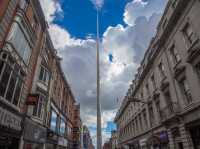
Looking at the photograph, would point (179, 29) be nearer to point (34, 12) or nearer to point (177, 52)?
point (177, 52)

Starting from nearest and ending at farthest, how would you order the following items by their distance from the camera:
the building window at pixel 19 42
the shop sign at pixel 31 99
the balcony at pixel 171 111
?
1. the building window at pixel 19 42
2. the shop sign at pixel 31 99
3. the balcony at pixel 171 111

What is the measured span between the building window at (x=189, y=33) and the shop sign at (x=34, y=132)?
15782 mm

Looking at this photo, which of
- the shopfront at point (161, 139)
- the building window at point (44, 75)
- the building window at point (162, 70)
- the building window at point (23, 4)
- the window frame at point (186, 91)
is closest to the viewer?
the building window at point (23, 4)

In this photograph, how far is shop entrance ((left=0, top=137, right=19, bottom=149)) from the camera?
11332mm

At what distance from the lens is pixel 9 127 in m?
11.4

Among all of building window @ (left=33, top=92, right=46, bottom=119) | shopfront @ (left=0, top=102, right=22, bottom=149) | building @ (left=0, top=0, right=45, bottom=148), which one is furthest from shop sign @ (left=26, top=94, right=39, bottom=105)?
building window @ (left=33, top=92, right=46, bottom=119)

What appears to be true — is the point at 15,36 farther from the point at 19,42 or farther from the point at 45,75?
the point at 45,75

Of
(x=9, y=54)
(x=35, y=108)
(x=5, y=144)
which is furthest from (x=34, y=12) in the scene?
(x=5, y=144)

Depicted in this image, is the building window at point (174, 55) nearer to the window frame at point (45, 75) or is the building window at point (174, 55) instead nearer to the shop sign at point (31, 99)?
the shop sign at point (31, 99)

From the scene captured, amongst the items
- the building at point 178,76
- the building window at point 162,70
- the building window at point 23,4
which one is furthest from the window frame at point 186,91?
the building window at point 23,4

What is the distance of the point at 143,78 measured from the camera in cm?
2834

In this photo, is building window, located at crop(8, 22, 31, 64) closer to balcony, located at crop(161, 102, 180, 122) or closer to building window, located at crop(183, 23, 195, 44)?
building window, located at crop(183, 23, 195, 44)

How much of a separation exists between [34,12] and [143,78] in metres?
19.3

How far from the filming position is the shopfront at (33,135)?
14428mm
